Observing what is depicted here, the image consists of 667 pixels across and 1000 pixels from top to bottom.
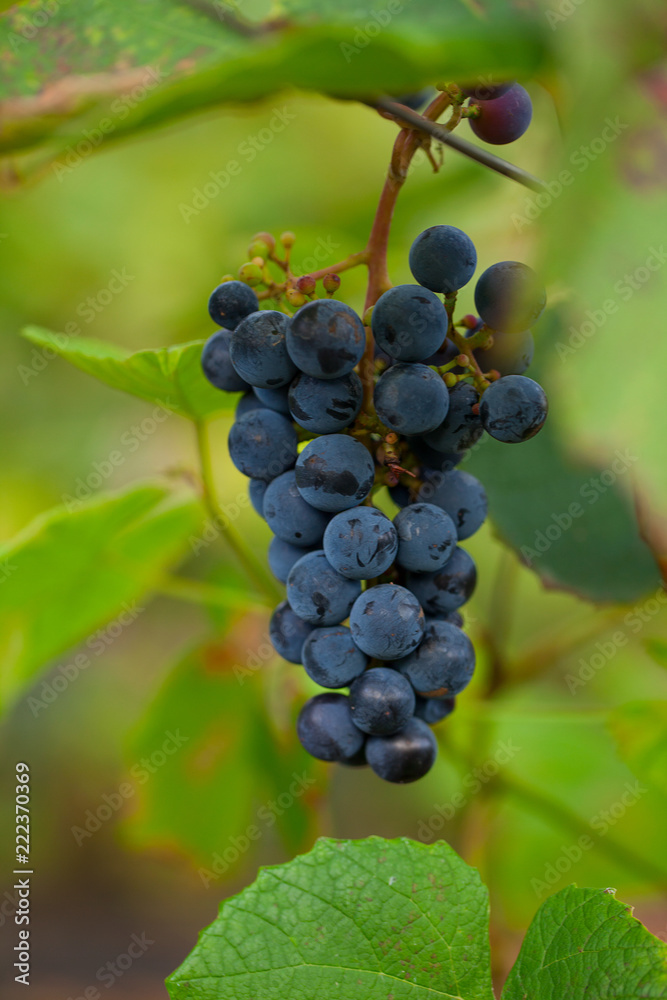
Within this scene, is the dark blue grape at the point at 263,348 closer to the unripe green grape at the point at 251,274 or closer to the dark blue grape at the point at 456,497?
the unripe green grape at the point at 251,274

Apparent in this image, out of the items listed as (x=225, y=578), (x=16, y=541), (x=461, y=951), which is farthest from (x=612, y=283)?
(x=225, y=578)

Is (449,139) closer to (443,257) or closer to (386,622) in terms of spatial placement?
(443,257)

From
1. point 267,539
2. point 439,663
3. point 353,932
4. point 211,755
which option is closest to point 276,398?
point 439,663

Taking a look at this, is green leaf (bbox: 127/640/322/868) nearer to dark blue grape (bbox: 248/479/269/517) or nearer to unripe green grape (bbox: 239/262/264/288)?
dark blue grape (bbox: 248/479/269/517)

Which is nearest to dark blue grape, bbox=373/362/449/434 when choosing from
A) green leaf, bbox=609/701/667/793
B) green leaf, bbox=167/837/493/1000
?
green leaf, bbox=167/837/493/1000

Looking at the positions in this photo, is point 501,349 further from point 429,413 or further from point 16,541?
point 16,541

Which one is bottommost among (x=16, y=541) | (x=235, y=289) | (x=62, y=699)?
(x=62, y=699)
